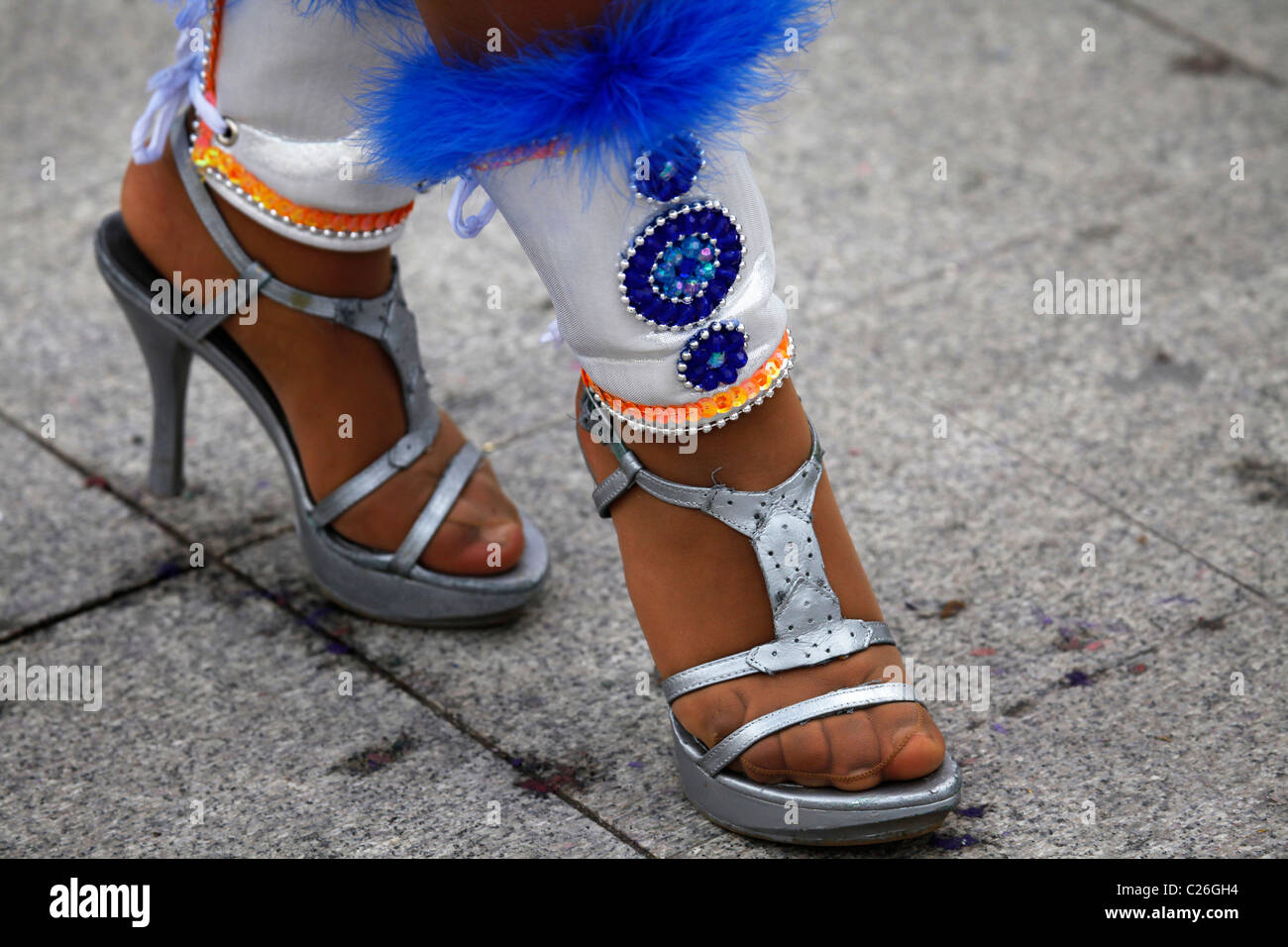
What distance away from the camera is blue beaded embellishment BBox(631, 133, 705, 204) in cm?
147

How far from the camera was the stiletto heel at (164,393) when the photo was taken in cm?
215

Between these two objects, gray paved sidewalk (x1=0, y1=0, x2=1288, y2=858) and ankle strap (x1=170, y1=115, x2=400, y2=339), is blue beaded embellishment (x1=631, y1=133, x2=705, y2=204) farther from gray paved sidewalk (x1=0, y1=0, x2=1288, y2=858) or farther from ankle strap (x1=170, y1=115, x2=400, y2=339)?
ankle strap (x1=170, y1=115, x2=400, y2=339)

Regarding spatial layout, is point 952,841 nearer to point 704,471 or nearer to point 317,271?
point 704,471

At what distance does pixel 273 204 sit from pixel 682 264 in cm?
69

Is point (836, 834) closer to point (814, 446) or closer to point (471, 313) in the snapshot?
point (814, 446)

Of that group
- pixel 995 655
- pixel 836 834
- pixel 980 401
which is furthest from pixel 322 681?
pixel 980 401

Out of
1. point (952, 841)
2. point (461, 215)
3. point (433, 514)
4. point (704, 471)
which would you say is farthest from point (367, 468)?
point (952, 841)

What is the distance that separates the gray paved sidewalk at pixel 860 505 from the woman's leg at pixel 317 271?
165mm

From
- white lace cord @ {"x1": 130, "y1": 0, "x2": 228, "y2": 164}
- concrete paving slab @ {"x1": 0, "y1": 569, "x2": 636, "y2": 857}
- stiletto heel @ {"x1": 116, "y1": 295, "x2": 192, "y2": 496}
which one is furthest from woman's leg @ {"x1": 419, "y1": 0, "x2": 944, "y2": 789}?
stiletto heel @ {"x1": 116, "y1": 295, "x2": 192, "y2": 496}

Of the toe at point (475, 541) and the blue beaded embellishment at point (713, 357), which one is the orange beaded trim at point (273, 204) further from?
the blue beaded embellishment at point (713, 357)

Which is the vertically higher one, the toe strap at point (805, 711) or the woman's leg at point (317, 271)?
the woman's leg at point (317, 271)

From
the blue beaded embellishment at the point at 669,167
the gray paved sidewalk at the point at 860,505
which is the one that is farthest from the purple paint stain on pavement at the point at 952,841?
the blue beaded embellishment at the point at 669,167

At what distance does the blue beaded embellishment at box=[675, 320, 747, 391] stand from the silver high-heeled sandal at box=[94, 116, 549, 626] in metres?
0.60

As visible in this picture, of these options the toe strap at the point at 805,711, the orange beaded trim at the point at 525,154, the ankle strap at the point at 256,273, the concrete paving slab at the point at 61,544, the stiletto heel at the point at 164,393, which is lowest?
the toe strap at the point at 805,711
